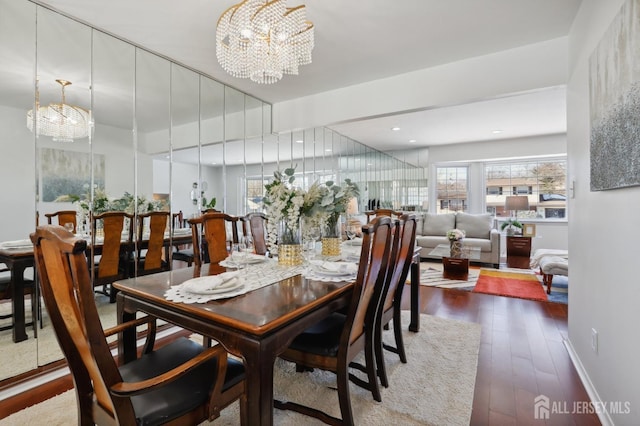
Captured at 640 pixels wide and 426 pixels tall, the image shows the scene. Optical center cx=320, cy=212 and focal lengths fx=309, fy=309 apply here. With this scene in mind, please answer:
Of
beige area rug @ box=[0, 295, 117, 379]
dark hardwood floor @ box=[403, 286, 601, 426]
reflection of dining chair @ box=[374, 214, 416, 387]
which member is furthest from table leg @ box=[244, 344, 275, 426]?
beige area rug @ box=[0, 295, 117, 379]

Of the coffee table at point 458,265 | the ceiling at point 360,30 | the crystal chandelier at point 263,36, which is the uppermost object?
the ceiling at point 360,30

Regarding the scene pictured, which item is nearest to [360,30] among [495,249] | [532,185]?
[495,249]

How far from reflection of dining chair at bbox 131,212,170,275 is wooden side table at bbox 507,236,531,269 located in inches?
219

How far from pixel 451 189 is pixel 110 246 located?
22.3 ft

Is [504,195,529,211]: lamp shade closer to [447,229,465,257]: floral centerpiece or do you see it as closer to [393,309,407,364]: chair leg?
[447,229,465,257]: floral centerpiece

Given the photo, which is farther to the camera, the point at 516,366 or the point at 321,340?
the point at 516,366

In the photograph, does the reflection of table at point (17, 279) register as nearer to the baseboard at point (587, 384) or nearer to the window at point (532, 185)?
the baseboard at point (587, 384)

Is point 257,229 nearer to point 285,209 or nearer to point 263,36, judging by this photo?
point 285,209

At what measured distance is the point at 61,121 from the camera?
7.80ft

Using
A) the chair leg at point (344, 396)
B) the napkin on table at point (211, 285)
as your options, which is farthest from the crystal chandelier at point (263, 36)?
the chair leg at point (344, 396)

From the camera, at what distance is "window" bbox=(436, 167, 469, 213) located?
719 cm

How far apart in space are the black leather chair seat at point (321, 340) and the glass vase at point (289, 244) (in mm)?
448

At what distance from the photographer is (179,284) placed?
150cm

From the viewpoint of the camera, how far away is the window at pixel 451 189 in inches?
283
